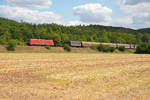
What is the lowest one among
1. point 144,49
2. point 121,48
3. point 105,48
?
point 144,49

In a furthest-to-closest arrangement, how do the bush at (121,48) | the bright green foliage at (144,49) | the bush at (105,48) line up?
the bush at (121,48) → the bright green foliage at (144,49) → the bush at (105,48)

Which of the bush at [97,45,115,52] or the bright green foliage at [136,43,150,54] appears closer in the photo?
the bush at [97,45,115,52]

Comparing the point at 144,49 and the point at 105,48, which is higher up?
the point at 105,48

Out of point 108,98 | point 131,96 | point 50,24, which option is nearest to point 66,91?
point 108,98

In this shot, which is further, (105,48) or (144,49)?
(144,49)

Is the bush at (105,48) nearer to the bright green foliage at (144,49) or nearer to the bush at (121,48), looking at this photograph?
the bush at (121,48)

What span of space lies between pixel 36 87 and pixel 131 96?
4910mm

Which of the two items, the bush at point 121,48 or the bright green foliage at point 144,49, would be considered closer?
the bright green foliage at point 144,49

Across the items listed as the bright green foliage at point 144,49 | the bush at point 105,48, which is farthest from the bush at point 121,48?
the bright green foliage at point 144,49

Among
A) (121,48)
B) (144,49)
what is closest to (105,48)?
(121,48)

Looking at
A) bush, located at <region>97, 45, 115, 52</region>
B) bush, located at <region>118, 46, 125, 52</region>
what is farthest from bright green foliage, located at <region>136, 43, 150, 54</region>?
bush, located at <region>97, 45, 115, 52</region>

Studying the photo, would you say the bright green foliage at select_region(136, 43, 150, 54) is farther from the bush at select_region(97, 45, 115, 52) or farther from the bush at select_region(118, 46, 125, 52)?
the bush at select_region(97, 45, 115, 52)

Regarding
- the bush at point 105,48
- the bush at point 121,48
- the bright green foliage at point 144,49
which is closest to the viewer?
the bush at point 105,48

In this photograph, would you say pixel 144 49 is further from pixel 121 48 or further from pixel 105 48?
pixel 105 48
